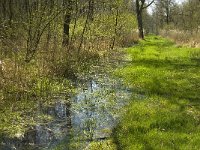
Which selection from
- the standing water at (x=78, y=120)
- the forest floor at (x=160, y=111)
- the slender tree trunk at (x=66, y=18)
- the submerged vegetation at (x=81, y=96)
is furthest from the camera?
the slender tree trunk at (x=66, y=18)

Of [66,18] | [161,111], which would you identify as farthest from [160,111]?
[66,18]

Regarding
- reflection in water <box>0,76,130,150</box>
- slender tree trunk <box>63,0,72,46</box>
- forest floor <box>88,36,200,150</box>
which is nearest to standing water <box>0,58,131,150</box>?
reflection in water <box>0,76,130,150</box>

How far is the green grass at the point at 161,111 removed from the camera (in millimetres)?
7375

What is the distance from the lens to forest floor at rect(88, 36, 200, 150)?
735 centimetres

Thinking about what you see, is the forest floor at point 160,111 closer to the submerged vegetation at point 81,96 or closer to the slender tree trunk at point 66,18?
the submerged vegetation at point 81,96

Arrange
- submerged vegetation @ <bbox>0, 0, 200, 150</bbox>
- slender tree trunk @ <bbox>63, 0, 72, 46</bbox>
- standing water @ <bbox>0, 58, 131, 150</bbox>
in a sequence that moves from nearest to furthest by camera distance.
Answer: standing water @ <bbox>0, 58, 131, 150</bbox>, submerged vegetation @ <bbox>0, 0, 200, 150</bbox>, slender tree trunk @ <bbox>63, 0, 72, 46</bbox>

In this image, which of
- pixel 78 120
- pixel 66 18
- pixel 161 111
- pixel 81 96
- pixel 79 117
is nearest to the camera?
pixel 78 120

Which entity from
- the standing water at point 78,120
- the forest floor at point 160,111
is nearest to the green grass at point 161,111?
the forest floor at point 160,111

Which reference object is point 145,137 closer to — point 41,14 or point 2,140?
point 2,140

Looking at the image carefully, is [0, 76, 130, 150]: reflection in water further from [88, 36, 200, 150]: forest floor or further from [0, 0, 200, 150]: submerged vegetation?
[88, 36, 200, 150]: forest floor

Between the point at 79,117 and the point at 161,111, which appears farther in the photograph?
the point at 161,111

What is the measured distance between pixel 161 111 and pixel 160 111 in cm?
3

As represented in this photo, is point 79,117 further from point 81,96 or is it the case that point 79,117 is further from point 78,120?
point 81,96

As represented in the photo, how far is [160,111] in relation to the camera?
9617mm
